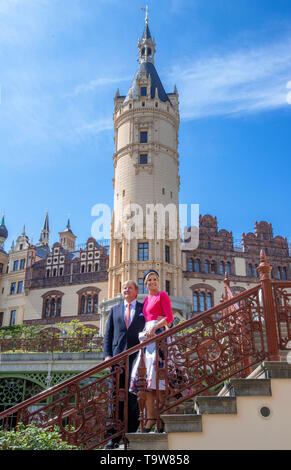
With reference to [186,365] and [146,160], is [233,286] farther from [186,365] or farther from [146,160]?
[186,365]

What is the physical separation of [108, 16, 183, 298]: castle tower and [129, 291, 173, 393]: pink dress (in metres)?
25.3

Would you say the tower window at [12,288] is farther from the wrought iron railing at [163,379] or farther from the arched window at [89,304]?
the wrought iron railing at [163,379]

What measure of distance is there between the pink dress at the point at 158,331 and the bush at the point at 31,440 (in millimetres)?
999

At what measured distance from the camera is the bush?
428cm

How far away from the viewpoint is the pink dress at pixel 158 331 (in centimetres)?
498

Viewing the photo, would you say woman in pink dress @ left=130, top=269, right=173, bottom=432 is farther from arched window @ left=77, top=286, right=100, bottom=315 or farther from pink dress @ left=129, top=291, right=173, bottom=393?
arched window @ left=77, top=286, right=100, bottom=315

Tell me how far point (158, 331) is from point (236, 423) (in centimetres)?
143

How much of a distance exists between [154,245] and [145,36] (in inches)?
882

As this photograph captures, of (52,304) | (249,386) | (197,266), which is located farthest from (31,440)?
(52,304)

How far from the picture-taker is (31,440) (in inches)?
171

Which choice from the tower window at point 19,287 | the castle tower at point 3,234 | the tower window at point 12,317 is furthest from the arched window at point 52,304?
the castle tower at point 3,234

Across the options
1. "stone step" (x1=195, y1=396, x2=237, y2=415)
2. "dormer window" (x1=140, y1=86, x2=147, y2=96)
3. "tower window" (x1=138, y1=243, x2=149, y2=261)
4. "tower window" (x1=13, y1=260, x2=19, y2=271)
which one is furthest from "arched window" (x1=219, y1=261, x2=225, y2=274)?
"stone step" (x1=195, y1=396, x2=237, y2=415)

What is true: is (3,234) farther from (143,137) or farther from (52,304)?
(143,137)

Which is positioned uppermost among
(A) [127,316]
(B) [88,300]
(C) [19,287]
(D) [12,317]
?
(C) [19,287]
